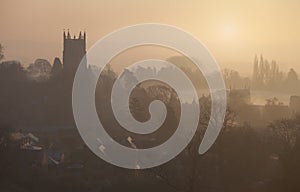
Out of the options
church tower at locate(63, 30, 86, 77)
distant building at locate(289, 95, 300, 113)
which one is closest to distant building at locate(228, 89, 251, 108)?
distant building at locate(289, 95, 300, 113)

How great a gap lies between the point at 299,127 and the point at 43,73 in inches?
540

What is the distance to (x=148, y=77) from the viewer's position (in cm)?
1235

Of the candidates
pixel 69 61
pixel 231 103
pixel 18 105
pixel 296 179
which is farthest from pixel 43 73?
pixel 296 179

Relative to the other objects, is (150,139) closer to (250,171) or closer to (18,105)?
(250,171)

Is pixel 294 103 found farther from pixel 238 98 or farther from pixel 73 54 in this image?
pixel 73 54

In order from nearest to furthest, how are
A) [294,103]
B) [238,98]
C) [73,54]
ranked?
[238,98] → [294,103] → [73,54]

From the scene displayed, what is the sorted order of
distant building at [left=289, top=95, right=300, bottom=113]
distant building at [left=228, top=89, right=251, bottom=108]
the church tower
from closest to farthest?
1. distant building at [left=228, top=89, right=251, bottom=108]
2. distant building at [left=289, top=95, right=300, bottom=113]
3. the church tower

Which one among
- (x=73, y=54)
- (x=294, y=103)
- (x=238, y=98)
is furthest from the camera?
(x=73, y=54)

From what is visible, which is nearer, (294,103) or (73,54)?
(294,103)

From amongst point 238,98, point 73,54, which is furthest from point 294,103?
point 73,54

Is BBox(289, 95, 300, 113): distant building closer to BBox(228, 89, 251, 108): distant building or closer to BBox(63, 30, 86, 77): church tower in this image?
BBox(228, 89, 251, 108): distant building

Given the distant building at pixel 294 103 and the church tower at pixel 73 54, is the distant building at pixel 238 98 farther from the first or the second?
the church tower at pixel 73 54

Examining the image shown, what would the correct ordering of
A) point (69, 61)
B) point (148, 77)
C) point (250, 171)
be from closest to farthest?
point (250, 171), point (148, 77), point (69, 61)

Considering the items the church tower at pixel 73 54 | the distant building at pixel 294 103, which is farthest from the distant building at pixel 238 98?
the church tower at pixel 73 54
